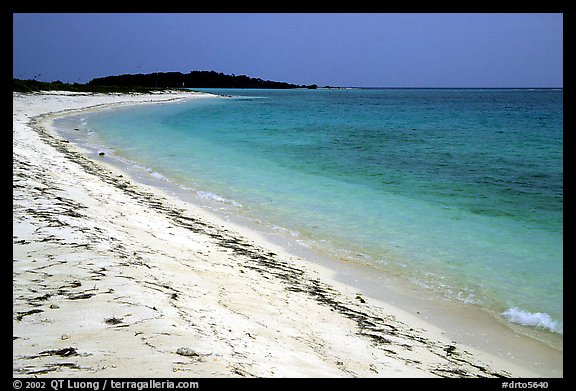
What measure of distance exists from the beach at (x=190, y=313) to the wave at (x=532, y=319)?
18.5 inches

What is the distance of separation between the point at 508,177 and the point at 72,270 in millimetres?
13012

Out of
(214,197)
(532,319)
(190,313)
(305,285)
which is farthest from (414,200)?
(190,313)

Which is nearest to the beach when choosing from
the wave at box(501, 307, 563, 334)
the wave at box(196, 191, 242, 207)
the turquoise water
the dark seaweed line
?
the dark seaweed line

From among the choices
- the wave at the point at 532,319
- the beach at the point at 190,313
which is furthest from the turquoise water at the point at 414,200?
the beach at the point at 190,313

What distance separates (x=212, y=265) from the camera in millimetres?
5031

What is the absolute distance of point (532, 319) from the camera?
182 inches

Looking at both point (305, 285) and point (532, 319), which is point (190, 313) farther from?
point (532, 319)

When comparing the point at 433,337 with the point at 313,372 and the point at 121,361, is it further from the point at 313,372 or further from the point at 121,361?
the point at 121,361

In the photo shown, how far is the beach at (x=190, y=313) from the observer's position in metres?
2.60

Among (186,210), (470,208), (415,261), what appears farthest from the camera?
(470,208)

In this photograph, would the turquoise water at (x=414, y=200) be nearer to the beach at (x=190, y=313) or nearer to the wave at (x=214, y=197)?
the wave at (x=214, y=197)

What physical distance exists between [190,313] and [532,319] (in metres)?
3.82
